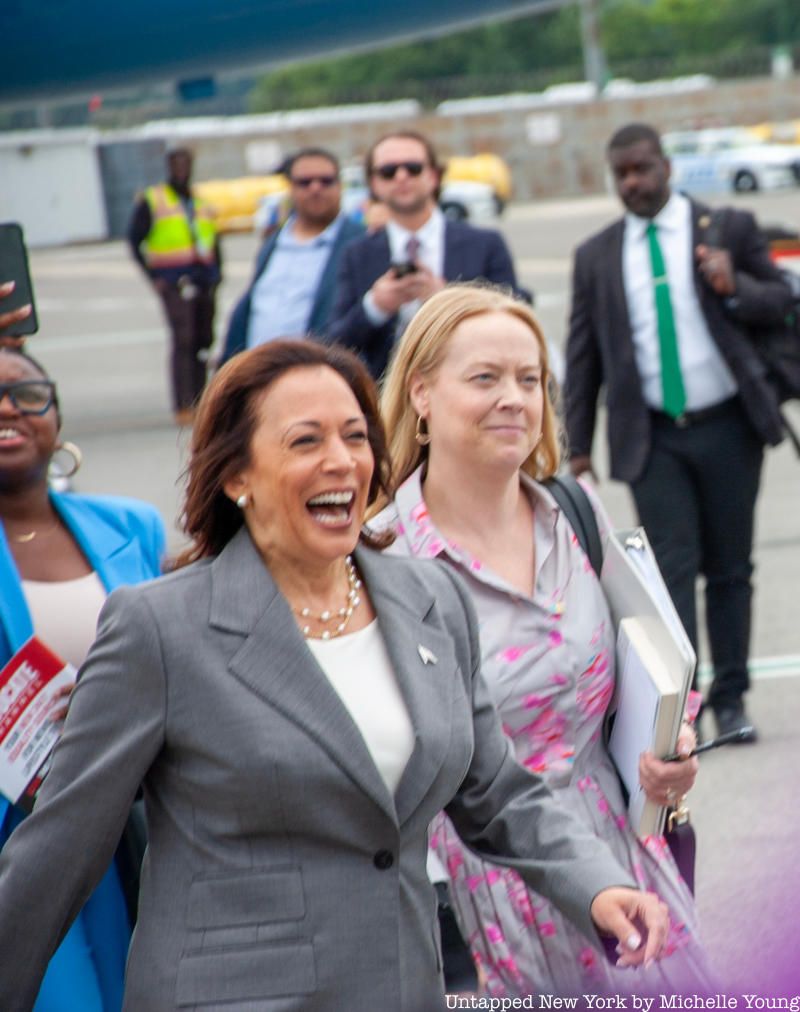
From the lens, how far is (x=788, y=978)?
1.10m

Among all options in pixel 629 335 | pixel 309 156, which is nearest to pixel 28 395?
pixel 629 335

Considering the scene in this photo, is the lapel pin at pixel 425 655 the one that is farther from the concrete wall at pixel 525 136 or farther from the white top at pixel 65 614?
the concrete wall at pixel 525 136

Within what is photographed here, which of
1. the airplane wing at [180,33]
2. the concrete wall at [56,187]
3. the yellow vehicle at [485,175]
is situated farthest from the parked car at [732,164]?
the airplane wing at [180,33]

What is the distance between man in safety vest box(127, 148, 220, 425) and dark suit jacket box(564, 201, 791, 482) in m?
7.37

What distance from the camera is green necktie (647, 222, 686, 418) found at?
5551 mm

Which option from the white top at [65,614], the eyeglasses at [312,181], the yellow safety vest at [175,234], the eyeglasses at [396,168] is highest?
the eyeglasses at [396,168]

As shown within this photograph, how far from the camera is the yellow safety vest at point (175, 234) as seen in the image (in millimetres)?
12922

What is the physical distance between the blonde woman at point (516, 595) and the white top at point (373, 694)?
0.54 metres

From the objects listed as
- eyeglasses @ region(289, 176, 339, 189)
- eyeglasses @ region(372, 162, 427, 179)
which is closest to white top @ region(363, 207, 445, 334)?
eyeglasses @ region(372, 162, 427, 179)

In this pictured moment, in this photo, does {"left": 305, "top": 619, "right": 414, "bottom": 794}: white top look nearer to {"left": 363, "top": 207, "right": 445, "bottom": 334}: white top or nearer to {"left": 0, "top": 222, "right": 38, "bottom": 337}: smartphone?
{"left": 0, "top": 222, "right": 38, "bottom": 337}: smartphone

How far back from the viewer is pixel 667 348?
5.57m

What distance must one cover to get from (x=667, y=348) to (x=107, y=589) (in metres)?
2.71

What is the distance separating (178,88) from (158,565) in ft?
34.9

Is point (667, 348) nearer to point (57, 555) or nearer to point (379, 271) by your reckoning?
point (379, 271)
